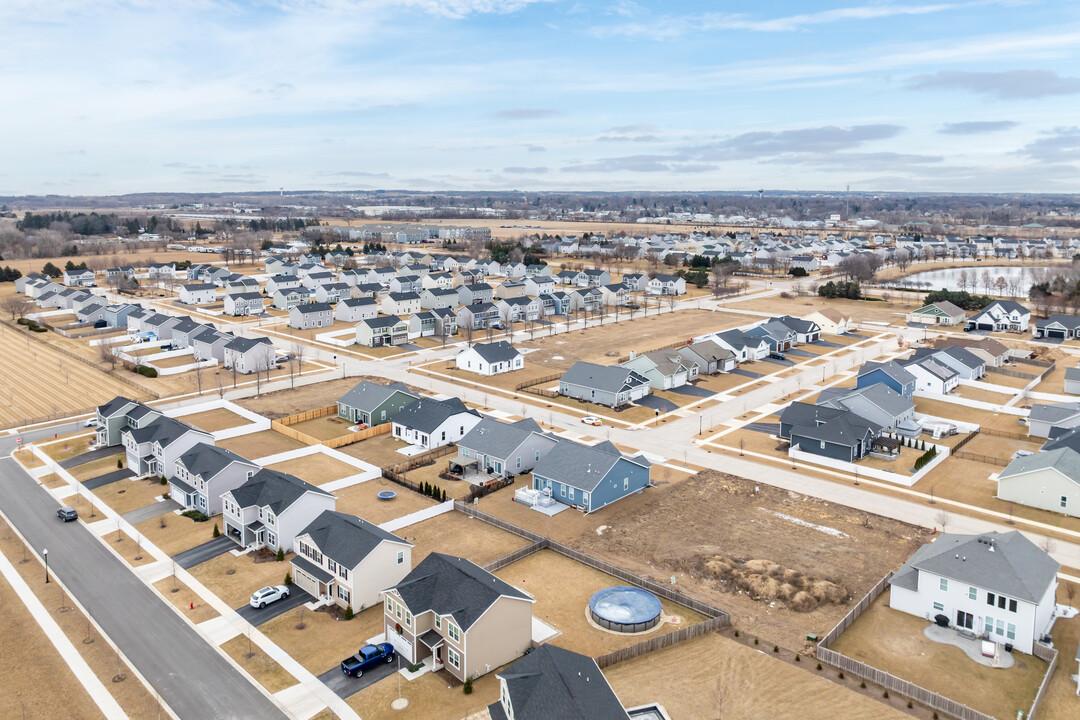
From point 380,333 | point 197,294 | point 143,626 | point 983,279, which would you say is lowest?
point 143,626

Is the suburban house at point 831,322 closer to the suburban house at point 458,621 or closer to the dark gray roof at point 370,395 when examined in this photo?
the dark gray roof at point 370,395

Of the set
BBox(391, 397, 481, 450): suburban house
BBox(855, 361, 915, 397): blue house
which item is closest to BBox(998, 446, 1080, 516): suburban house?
BBox(855, 361, 915, 397): blue house

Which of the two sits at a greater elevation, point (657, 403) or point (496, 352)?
point (496, 352)

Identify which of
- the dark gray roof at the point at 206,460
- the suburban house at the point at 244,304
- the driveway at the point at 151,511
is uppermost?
the suburban house at the point at 244,304

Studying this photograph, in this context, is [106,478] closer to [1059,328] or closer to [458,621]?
[458,621]

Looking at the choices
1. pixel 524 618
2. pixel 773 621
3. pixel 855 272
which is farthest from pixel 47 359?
pixel 855 272

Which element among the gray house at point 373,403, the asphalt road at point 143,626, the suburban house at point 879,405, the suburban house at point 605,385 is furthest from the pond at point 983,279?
the asphalt road at point 143,626

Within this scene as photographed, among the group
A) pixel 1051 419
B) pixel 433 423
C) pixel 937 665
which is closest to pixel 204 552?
pixel 433 423
